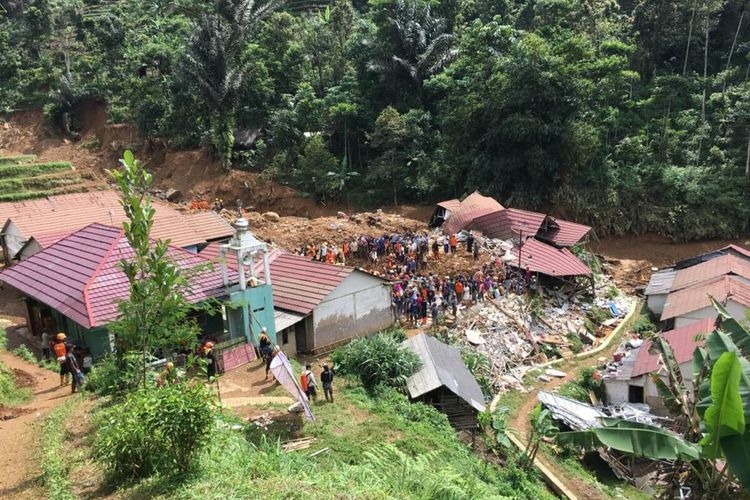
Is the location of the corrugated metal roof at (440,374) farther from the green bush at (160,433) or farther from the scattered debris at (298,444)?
the green bush at (160,433)

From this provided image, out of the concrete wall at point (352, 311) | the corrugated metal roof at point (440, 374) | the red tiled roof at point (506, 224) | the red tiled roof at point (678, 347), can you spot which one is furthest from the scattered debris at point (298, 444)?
the red tiled roof at point (506, 224)

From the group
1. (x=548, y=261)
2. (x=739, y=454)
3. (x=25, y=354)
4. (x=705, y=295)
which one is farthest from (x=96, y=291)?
(x=705, y=295)

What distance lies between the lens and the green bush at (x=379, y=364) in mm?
14984

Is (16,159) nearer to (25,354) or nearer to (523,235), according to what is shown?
(25,354)

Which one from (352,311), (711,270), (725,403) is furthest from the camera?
(711,270)

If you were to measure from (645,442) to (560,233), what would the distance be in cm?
1822

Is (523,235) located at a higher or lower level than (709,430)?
lower

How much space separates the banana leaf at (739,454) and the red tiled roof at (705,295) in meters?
11.9

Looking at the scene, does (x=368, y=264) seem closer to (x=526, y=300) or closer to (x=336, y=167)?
(x=526, y=300)

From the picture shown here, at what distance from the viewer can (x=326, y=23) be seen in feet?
140

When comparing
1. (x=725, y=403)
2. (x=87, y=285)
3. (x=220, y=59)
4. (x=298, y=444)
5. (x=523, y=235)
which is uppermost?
(x=220, y=59)

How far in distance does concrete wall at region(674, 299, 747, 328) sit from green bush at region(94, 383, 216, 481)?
686 inches

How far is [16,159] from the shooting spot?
127ft

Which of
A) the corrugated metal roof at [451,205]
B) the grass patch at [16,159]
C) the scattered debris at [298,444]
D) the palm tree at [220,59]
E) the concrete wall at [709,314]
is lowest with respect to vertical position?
the concrete wall at [709,314]
